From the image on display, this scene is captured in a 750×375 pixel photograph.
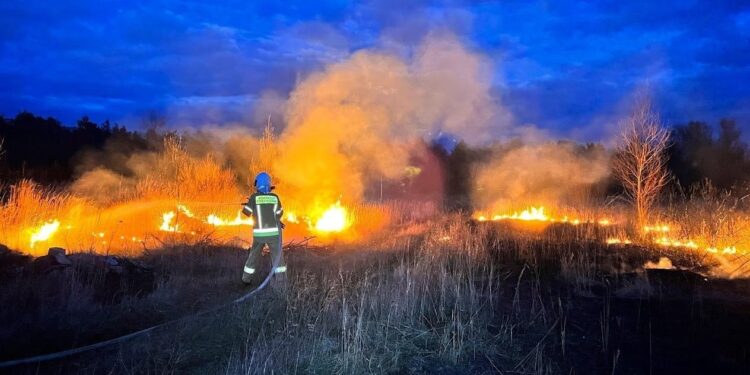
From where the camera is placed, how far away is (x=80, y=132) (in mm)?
39031

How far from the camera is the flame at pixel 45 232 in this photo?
11787 millimetres

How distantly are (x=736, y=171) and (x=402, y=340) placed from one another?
37.5 metres

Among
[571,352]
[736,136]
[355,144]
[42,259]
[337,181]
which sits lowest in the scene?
[571,352]

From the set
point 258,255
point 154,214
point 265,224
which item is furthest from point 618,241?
point 154,214

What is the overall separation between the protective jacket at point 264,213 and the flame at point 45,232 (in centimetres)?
580

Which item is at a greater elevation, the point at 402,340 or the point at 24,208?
the point at 24,208

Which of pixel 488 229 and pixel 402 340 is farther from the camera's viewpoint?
pixel 488 229

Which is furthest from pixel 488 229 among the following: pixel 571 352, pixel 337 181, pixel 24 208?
pixel 24 208

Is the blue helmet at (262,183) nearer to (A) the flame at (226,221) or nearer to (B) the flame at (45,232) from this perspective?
(B) the flame at (45,232)

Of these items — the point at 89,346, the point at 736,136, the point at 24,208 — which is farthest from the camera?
the point at 736,136

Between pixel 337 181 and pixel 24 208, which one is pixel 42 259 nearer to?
pixel 24 208

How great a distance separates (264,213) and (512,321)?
4888 mm

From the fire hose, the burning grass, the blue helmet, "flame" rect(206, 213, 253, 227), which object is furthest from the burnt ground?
"flame" rect(206, 213, 253, 227)

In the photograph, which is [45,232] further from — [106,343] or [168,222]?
[106,343]
